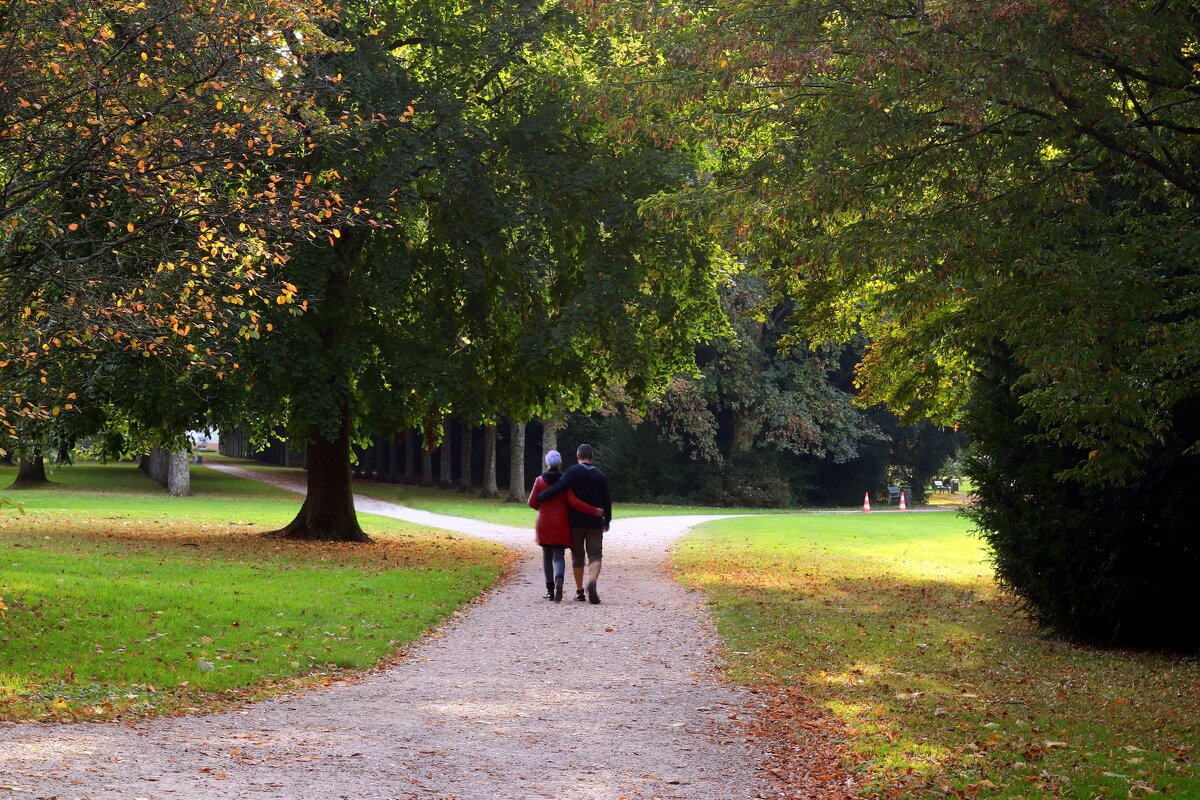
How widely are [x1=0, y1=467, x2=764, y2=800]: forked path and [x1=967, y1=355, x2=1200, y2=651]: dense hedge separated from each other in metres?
4.39

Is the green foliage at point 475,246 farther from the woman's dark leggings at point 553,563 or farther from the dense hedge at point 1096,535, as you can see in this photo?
the dense hedge at point 1096,535

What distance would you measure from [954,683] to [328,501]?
1516 cm

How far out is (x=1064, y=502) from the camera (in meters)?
13.2

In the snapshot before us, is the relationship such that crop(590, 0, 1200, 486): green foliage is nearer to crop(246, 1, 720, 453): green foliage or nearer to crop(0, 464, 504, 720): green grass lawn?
crop(0, 464, 504, 720): green grass lawn

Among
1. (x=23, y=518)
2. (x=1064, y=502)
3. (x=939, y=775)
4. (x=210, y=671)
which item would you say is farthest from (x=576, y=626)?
(x=23, y=518)

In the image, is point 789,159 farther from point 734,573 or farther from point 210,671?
point 734,573

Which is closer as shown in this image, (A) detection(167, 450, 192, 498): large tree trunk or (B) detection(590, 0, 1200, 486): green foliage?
(B) detection(590, 0, 1200, 486): green foliage

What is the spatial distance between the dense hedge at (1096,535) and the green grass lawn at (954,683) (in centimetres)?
42

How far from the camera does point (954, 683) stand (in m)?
10.1

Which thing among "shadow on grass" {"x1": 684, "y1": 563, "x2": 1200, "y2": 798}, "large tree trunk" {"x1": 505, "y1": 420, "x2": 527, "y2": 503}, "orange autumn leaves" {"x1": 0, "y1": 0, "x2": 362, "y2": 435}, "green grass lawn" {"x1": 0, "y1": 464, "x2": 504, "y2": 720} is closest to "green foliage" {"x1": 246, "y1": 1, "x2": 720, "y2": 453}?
"green grass lawn" {"x1": 0, "y1": 464, "x2": 504, "y2": 720}

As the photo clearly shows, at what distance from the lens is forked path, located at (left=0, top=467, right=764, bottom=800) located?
6.33 m

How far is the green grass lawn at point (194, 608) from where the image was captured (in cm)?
879

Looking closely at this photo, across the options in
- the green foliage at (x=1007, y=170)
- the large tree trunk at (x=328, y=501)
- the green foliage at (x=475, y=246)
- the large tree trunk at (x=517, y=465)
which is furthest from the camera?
the large tree trunk at (x=517, y=465)

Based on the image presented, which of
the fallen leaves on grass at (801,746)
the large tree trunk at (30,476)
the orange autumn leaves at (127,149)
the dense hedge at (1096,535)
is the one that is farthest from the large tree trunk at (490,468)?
the fallen leaves on grass at (801,746)
